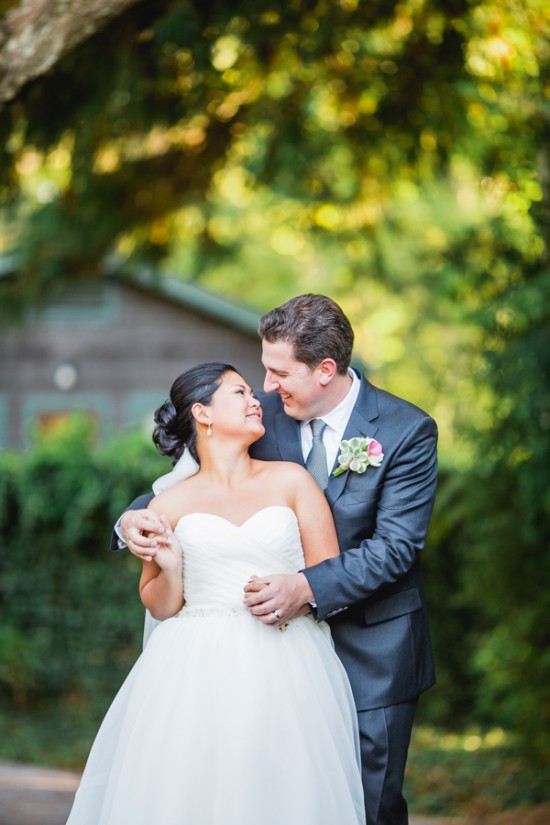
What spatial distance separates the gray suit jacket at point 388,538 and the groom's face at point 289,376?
0.65 feet

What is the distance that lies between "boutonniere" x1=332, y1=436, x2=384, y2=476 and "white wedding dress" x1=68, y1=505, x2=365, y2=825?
10.5 inches

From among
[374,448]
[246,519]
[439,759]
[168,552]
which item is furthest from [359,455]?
[439,759]

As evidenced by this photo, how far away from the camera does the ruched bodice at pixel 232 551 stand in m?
3.72

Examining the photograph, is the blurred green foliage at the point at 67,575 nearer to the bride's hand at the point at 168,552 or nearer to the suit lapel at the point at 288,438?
the suit lapel at the point at 288,438

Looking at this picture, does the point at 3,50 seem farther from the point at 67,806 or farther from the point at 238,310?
the point at 238,310

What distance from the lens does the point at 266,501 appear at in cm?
383

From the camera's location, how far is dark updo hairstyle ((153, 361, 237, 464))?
156 inches

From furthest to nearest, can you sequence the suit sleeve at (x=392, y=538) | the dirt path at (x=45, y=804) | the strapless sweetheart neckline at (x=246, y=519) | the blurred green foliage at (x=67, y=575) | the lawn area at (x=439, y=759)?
the blurred green foliage at (x=67, y=575), the lawn area at (x=439, y=759), the dirt path at (x=45, y=804), the strapless sweetheart neckline at (x=246, y=519), the suit sleeve at (x=392, y=538)

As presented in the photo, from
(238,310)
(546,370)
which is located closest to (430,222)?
(238,310)

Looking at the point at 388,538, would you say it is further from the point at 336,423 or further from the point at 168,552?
the point at 168,552

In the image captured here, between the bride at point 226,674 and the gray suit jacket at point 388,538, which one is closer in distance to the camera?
the bride at point 226,674

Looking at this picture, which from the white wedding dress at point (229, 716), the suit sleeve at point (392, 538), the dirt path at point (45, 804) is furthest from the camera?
the dirt path at point (45, 804)

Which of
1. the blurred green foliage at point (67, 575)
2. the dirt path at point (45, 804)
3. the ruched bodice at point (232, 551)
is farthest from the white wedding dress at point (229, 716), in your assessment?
the blurred green foliage at point (67, 575)

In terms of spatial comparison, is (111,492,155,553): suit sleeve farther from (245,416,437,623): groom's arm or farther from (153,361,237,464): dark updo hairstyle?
(245,416,437,623): groom's arm
